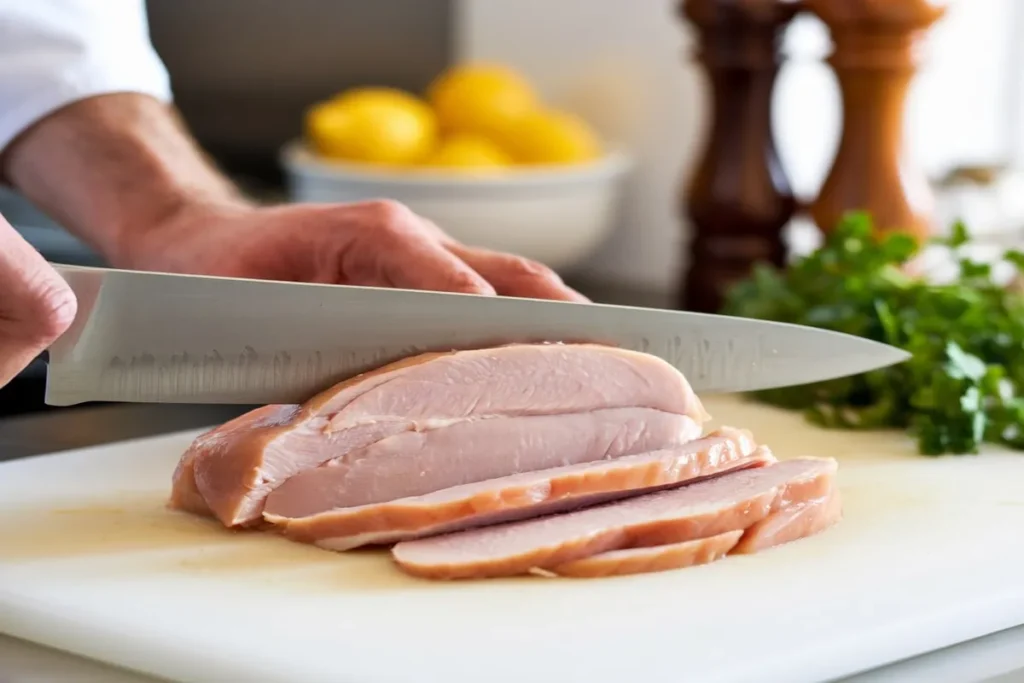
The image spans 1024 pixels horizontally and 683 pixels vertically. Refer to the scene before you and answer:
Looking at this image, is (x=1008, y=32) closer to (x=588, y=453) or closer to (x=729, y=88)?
(x=729, y=88)

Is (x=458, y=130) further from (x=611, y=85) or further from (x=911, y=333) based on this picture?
(x=911, y=333)

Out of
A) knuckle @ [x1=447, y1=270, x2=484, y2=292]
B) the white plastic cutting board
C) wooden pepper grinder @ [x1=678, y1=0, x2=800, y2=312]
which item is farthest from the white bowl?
the white plastic cutting board

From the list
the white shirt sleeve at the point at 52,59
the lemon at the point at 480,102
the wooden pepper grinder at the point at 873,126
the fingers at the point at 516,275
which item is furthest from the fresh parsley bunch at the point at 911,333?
the white shirt sleeve at the point at 52,59

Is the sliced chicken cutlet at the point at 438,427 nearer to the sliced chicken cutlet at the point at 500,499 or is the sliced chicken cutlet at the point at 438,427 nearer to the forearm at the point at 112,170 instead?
the sliced chicken cutlet at the point at 500,499

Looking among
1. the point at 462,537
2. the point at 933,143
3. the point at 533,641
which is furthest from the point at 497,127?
the point at 533,641

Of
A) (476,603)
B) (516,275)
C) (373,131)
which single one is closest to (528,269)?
(516,275)

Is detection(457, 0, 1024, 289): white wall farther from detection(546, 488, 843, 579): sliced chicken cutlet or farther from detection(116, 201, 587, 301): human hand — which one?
detection(546, 488, 843, 579): sliced chicken cutlet
